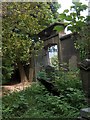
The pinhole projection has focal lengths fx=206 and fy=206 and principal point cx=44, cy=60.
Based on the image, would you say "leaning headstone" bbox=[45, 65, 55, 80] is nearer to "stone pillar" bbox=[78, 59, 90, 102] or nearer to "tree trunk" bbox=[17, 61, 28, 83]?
"stone pillar" bbox=[78, 59, 90, 102]

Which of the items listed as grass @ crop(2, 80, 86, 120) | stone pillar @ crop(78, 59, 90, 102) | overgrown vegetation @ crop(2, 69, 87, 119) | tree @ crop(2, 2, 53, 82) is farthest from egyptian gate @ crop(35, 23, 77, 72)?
stone pillar @ crop(78, 59, 90, 102)

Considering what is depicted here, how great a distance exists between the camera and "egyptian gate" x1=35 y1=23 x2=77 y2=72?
4.10 m

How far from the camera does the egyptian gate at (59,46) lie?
13.4ft

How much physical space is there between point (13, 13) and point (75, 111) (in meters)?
1.89

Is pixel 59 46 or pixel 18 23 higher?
pixel 18 23

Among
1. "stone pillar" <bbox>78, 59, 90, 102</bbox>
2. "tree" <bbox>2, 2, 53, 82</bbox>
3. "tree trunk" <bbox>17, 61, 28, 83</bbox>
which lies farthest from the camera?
"tree trunk" <bbox>17, 61, 28, 83</bbox>

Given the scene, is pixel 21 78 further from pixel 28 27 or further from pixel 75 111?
pixel 75 111

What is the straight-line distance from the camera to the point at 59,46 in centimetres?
455

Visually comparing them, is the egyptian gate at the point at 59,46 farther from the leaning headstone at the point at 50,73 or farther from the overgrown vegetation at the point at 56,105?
the overgrown vegetation at the point at 56,105

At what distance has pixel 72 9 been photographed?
0.80 meters

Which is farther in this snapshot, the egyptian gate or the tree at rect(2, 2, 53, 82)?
the egyptian gate

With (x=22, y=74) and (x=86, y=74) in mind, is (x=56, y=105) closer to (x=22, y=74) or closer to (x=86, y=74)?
(x=86, y=74)

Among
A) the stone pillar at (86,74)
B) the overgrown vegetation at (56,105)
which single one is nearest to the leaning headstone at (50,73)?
the overgrown vegetation at (56,105)

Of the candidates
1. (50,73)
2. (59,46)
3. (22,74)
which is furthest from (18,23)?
(22,74)
